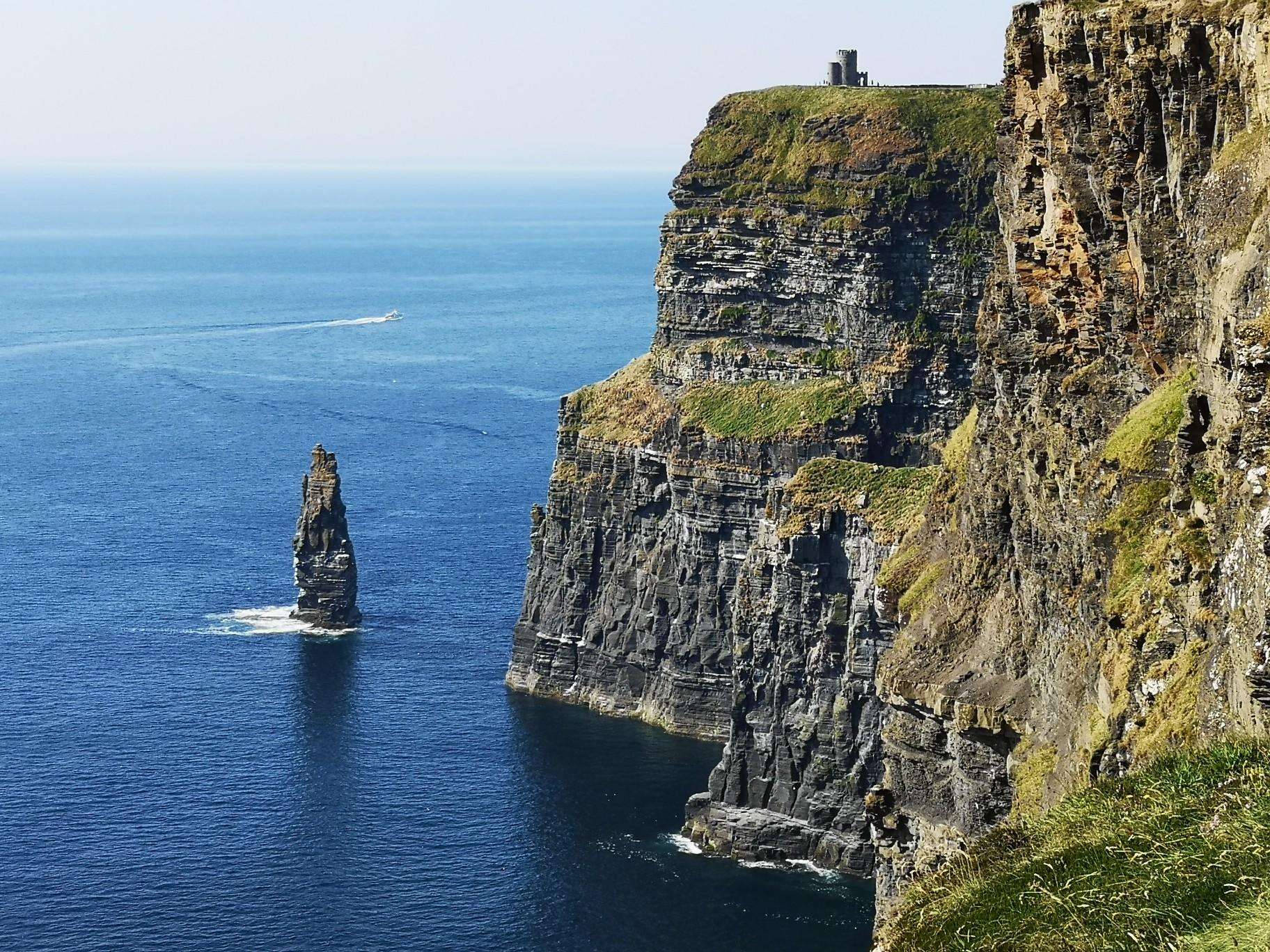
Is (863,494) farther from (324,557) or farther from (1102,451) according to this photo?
(1102,451)

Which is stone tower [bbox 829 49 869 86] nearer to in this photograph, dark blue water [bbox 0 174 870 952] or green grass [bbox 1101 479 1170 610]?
dark blue water [bbox 0 174 870 952]

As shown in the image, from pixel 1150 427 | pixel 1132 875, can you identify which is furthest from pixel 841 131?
pixel 1132 875

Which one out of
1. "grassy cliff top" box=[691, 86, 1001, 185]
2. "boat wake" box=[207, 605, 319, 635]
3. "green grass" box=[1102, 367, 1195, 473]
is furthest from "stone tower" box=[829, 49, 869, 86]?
"green grass" box=[1102, 367, 1195, 473]

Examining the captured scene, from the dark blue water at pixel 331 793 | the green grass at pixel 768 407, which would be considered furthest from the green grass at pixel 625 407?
the dark blue water at pixel 331 793

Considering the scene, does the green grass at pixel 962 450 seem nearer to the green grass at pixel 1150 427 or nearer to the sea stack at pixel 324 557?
the green grass at pixel 1150 427

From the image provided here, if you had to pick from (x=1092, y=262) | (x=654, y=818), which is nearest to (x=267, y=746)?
(x=654, y=818)

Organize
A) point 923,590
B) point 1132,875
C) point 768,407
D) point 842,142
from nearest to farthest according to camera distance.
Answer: point 1132,875, point 923,590, point 768,407, point 842,142

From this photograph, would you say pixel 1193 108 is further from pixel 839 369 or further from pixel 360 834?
pixel 839 369
